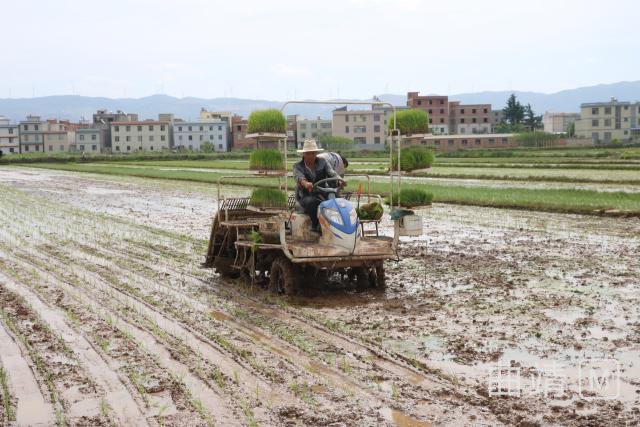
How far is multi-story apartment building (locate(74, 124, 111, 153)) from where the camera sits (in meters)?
142

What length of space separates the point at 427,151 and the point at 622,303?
147 inches

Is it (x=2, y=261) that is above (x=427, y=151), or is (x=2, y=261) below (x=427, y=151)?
below

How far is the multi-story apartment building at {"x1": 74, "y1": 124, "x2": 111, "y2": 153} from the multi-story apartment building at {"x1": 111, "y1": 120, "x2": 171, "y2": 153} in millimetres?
4583

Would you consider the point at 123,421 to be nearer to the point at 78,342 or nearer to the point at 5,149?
the point at 78,342

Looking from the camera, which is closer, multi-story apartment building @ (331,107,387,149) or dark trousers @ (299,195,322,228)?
dark trousers @ (299,195,322,228)

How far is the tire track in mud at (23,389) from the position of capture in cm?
687

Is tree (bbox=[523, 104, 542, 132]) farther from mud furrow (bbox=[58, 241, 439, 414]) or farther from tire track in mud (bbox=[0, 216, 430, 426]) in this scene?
tire track in mud (bbox=[0, 216, 430, 426])

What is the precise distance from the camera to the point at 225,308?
11109 mm

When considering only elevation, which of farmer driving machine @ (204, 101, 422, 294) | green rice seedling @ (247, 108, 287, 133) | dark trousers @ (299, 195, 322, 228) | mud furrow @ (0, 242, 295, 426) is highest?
green rice seedling @ (247, 108, 287, 133)

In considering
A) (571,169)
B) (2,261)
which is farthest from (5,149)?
(2,261)

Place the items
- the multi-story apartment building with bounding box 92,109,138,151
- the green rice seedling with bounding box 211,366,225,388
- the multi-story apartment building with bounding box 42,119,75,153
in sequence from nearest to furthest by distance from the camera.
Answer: the green rice seedling with bounding box 211,366,225,388 → the multi-story apartment building with bounding box 42,119,75,153 → the multi-story apartment building with bounding box 92,109,138,151

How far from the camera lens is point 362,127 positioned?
115 metres

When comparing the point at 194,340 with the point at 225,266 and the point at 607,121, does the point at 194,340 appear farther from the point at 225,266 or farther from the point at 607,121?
the point at 607,121

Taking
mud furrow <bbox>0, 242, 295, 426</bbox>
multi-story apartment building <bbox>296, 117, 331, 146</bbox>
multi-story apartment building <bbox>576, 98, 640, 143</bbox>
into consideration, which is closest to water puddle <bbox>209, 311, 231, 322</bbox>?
mud furrow <bbox>0, 242, 295, 426</bbox>
